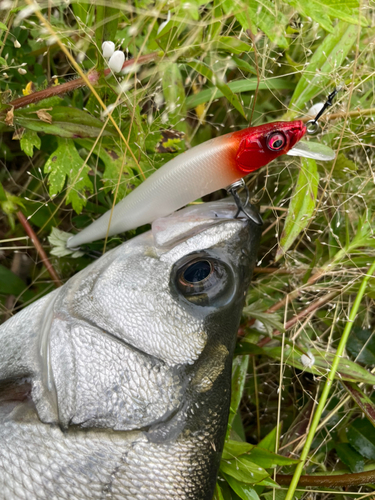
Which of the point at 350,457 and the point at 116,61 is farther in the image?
the point at 350,457

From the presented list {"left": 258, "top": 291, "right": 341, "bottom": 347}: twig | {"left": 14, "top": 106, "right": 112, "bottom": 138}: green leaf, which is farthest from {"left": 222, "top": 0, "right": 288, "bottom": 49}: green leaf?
{"left": 258, "top": 291, "right": 341, "bottom": 347}: twig

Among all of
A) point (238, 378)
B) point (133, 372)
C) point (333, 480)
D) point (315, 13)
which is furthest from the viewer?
point (238, 378)

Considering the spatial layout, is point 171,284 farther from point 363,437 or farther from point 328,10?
point 363,437

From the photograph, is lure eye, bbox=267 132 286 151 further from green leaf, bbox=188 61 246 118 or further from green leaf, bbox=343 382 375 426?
green leaf, bbox=343 382 375 426

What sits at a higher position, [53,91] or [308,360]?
[53,91]

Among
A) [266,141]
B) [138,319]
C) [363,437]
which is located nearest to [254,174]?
[266,141]

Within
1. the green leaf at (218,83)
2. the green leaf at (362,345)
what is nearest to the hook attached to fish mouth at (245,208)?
the green leaf at (218,83)

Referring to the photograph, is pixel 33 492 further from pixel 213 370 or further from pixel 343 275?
pixel 343 275

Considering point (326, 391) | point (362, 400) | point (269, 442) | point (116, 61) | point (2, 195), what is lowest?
point (362, 400)
